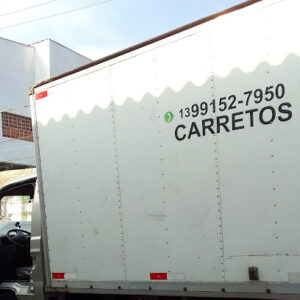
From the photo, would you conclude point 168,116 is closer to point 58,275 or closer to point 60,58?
point 58,275

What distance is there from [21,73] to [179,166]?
23.2 meters

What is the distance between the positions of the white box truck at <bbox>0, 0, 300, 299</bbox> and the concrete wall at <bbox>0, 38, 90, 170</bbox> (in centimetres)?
1998

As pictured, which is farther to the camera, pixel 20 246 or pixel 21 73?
pixel 21 73

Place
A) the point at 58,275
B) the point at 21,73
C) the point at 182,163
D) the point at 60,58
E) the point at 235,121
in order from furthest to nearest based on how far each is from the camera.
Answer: the point at 60,58 < the point at 21,73 < the point at 58,275 < the point at 182,163 < the point at 235,121

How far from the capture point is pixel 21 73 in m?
25.7

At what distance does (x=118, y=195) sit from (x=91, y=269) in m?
0.78

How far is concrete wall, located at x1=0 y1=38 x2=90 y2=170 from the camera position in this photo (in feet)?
80.4

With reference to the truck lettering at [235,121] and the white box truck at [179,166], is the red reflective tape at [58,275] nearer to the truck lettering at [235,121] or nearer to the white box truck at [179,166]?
the white box truck at [179,166]

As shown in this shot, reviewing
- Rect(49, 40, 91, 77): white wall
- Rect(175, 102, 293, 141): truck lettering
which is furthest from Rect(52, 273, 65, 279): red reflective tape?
Rect(49, 40, 91, 77): white wall

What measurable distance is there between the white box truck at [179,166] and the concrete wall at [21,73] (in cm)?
1998

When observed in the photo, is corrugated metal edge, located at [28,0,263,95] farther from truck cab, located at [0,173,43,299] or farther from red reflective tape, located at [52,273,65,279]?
red reflective tape, located at [52,273,65,279]

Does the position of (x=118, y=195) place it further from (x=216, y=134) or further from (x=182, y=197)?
(x=216, y=134)

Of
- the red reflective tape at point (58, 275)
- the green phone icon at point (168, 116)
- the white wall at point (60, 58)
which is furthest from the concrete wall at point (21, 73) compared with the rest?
the green phone icon at point (168, 116)

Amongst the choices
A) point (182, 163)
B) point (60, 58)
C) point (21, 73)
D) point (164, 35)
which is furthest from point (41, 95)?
point (60, 58)
